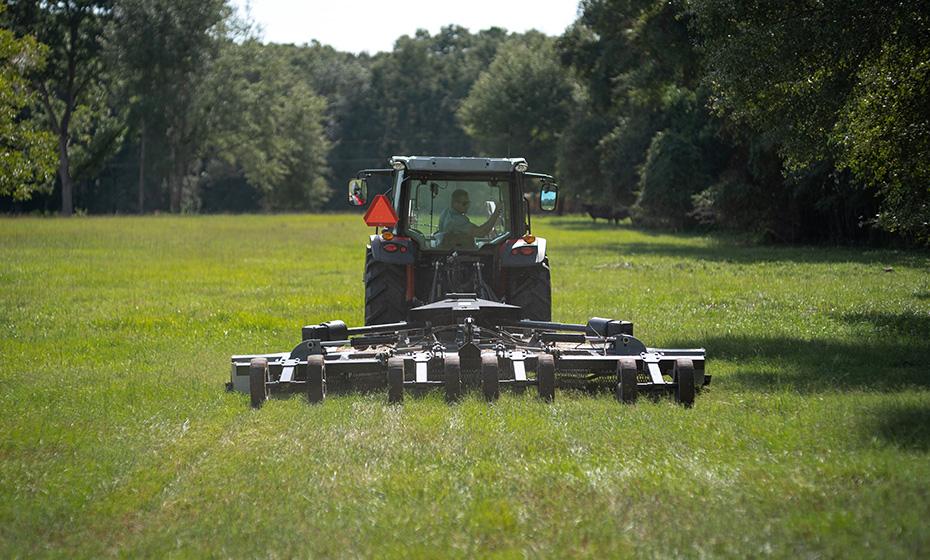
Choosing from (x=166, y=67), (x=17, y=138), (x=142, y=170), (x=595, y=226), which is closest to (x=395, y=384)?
(x=17, y=138)

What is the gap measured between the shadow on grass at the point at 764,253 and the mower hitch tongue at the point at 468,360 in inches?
737

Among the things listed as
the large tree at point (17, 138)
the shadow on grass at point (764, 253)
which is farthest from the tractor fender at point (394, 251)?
the shadow on grass at point (764, 253)

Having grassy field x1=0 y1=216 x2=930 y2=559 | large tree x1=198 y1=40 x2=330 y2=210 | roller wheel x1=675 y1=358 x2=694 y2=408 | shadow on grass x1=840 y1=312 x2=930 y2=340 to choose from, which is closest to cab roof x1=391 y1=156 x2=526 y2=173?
grassy field x1=0 y1=216 x2=930 y2=559

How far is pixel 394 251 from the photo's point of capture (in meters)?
13.6

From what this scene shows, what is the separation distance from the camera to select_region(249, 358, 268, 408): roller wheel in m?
10.5

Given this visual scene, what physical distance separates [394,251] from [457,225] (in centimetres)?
80

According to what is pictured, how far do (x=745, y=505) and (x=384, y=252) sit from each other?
7158 millimetres

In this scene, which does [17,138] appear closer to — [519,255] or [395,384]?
[519,255]

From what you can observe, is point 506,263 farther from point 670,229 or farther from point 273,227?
point 273,227

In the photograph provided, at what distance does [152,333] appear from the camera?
17.0 metres

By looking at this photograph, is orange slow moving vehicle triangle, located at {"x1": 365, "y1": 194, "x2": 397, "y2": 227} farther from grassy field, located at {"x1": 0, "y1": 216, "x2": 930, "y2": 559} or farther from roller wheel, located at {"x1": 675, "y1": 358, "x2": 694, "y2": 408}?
roller wheel, located at {"x1": 675, "y1": 358, "x2": 694, "y2": 408}

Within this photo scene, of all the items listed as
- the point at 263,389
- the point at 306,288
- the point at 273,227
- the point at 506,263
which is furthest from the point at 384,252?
Result: the point at 273,227

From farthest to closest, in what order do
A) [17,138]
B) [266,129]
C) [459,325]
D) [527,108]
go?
[266,129], [527,108], [17,138], [459,325]

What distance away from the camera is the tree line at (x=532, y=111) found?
49.9 feet
